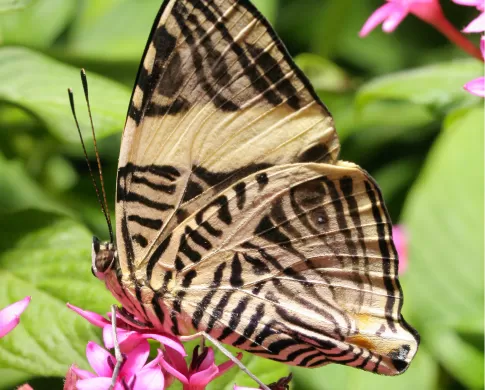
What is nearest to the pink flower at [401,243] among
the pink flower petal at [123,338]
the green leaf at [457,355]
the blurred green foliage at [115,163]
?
the blurred green foliage at [115,163]

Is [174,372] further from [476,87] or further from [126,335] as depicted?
[476,87]

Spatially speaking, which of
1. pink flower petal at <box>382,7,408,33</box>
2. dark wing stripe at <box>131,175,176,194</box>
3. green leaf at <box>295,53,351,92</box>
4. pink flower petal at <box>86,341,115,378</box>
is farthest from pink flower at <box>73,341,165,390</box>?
green leaf at <box>295,53,351,92</box>

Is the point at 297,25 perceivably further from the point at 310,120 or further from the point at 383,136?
the point at 310,120

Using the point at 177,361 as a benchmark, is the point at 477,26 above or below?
above

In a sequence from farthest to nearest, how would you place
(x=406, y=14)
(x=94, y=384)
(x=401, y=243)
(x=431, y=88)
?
(x=401, y=243), (x=431, y=88), (x=406, y=14), (x=94, y=384)

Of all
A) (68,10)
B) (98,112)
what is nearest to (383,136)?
(68,10)

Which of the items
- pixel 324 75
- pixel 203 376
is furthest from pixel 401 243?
pixel 203 376

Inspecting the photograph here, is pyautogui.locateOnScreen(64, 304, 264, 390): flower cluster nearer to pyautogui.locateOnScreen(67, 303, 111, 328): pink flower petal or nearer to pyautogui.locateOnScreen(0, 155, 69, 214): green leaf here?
pyautogui.locateOnScreen(67, 303, 111, 328): pink flower petal
